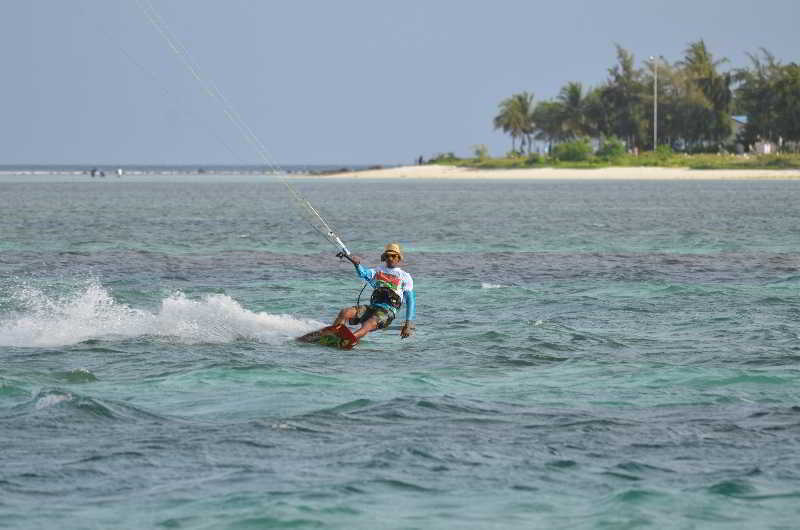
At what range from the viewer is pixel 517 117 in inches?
6609

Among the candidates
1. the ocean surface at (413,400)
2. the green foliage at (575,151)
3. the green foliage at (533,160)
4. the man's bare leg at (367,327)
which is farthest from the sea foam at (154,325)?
the green foliage at (533,160)

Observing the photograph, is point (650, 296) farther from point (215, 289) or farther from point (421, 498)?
point (421, 498)

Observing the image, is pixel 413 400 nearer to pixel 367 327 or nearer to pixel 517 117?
pixel 367 327

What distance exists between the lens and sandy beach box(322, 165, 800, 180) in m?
122

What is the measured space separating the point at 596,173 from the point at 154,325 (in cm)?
11817

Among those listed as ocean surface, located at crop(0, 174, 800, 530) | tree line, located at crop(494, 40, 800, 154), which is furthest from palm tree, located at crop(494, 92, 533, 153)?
ocean surface, located at crop(0, 174, 800, 530)

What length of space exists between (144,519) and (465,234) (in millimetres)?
37393

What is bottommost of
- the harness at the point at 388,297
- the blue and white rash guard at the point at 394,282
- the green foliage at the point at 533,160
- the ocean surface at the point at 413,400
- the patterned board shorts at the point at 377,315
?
the ocean surface at the point at 413,400

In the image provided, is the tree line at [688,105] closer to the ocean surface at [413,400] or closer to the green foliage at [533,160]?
the green foliage at [533,160]

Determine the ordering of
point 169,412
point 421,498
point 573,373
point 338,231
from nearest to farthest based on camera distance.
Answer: point 421,498 → point 169,412 → point 573,373 → point 338,231

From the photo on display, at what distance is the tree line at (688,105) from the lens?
13675cm

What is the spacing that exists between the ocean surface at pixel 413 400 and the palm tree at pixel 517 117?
13629 cm

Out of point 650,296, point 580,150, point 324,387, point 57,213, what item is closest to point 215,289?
point 650,296

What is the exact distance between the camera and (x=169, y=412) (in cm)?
1438
